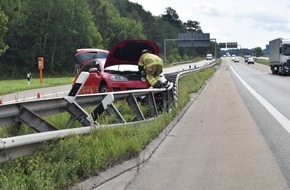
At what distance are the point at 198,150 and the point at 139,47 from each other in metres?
6.30

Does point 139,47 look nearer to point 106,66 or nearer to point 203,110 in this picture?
point 106,66

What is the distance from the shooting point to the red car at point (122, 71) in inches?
553

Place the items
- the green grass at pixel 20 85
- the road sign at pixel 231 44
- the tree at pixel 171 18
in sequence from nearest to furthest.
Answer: the green grass at pixel 20 85
the road sign at pixel 231 44
the tree at pixel 171 18

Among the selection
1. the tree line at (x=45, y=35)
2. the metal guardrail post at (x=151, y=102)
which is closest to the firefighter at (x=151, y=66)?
the metal guardrail post at (x=151, y=102)

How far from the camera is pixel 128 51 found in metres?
14.4

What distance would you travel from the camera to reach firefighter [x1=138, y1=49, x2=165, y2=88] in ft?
43.2

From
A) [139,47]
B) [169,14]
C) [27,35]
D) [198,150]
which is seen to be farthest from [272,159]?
[169,14]

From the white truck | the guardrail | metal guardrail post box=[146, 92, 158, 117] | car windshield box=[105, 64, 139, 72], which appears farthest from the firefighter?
the white truck

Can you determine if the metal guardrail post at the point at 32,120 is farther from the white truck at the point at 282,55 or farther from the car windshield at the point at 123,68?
the white truck at the point at 282,55

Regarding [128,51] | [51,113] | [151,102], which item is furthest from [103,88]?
[51,113]

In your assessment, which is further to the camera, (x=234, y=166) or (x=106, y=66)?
(x=106, y=66)

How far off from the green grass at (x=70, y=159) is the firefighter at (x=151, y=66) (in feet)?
15.6

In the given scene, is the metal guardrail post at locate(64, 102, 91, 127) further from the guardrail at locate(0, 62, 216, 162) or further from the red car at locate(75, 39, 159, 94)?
A: the red car at locate(75, 39, 159, 94)

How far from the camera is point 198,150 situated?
8.43 metres
